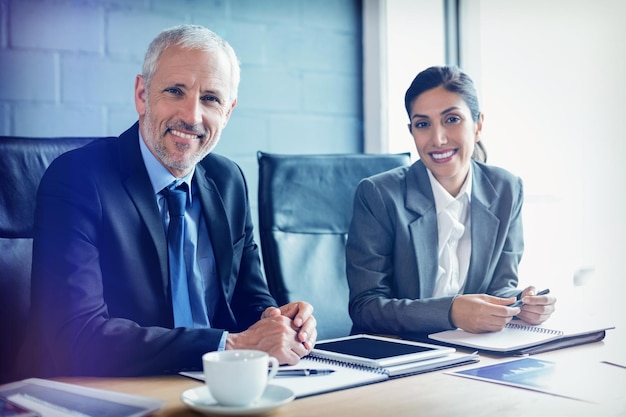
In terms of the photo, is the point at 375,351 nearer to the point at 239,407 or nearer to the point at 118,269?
the point at 239,407

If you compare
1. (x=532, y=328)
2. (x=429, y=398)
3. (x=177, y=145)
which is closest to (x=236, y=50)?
(x=177, y=145)

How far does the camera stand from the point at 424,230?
5.47 ft

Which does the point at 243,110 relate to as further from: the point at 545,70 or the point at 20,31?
the point at 545,70

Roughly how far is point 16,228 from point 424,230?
879 millimetres

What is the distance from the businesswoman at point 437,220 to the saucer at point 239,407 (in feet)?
2.04

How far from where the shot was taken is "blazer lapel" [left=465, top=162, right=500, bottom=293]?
170cm

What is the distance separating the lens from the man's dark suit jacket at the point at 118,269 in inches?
42.8

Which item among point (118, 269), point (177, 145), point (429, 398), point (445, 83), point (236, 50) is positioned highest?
point (236, 50)

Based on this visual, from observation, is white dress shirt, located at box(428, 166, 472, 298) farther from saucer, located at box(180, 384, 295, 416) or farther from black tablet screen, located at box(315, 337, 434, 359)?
saucer, located at box(180, 384, 295, 416)

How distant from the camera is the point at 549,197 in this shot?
253cm

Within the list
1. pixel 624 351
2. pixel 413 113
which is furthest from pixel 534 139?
pixel 624 351

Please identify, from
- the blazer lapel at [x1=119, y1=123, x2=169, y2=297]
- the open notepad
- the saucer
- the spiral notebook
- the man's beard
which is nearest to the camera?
the saucer

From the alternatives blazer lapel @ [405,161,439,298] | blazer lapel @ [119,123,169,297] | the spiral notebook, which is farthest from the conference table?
blazer lapel @ [405,161,439,298]

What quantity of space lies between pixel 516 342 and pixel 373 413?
467 mm
